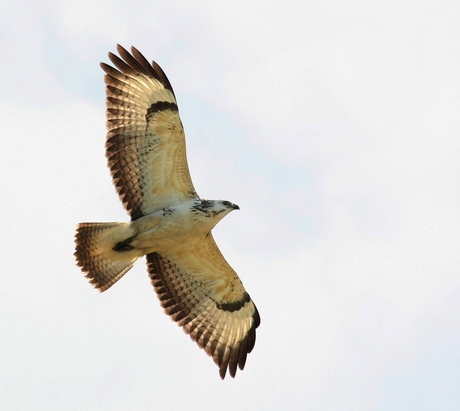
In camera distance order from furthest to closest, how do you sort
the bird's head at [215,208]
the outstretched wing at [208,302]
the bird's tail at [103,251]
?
the outstretched wing at [208,302] → the bird's tail at [103,251] → the bird's head at [215,208]

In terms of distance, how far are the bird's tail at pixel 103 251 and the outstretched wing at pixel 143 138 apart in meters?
0.45

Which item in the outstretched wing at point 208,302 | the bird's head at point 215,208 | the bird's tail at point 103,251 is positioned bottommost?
the outstretched wing at point 208,302

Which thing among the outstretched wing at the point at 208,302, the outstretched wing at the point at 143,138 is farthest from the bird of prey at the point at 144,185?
the outstretched wing at the point at 208,302

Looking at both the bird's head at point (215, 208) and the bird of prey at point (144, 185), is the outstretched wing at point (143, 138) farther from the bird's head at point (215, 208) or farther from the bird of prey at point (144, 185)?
the bird's head at point (215, 208)

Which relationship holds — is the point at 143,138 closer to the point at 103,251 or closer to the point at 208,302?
the point at 103,251

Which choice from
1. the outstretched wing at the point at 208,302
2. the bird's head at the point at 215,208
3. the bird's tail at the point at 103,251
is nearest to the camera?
the bird's head at the point at 215,208

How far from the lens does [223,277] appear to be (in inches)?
570

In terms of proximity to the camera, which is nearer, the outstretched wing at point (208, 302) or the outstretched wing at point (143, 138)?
the outstretched wing at point (143, 138)

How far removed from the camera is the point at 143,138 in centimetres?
1333

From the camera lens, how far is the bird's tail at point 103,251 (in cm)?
1336

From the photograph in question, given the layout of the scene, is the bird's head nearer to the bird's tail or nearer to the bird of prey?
the bird of prey

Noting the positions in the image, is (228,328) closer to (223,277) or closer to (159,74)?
(223,277)

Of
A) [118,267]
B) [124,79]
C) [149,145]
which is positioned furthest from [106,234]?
[124,79]

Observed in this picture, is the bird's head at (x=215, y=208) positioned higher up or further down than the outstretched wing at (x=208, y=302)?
higher up
